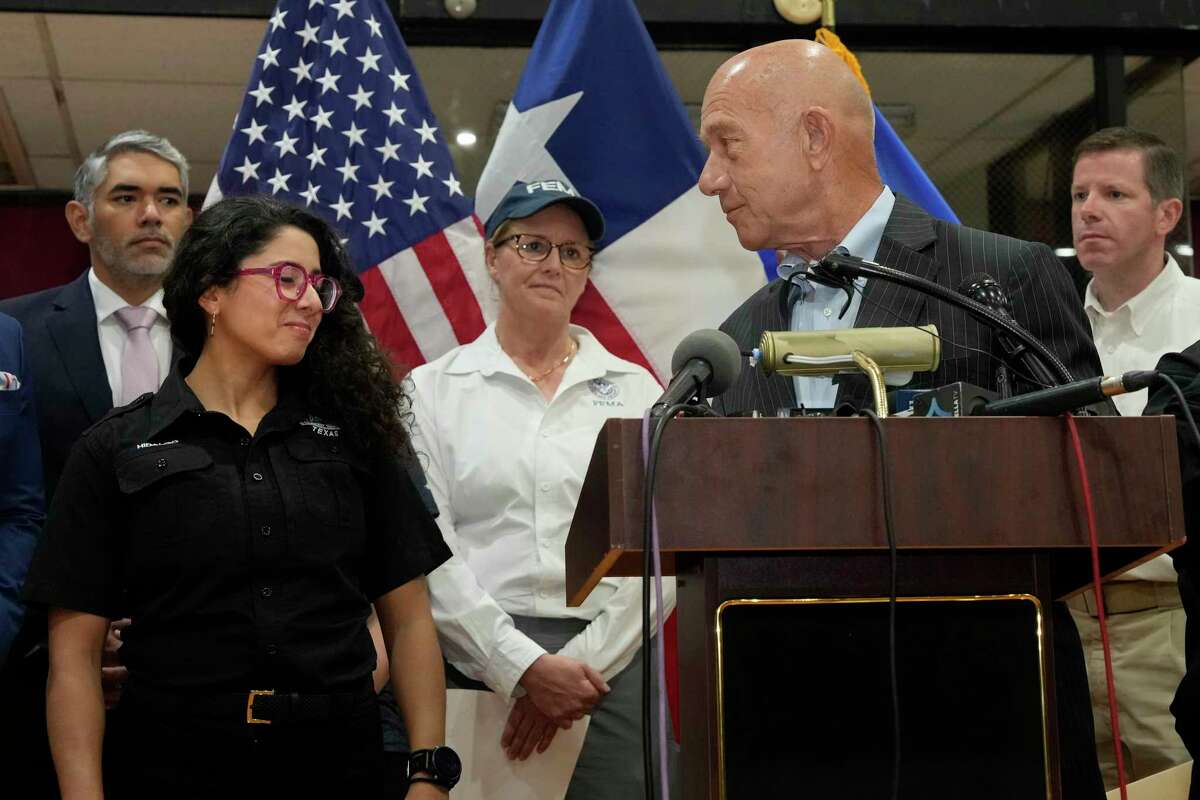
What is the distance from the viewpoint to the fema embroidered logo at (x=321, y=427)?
2.38 metres

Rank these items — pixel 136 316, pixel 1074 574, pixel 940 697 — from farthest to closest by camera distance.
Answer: pixel 136 316
pixel 1074 574
pixel 940 697

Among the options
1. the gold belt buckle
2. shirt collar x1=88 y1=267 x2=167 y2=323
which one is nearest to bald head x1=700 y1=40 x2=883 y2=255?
the gold belt buckle

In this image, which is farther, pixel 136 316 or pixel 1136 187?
pixel 1136 187

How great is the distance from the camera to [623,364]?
10.6 ft

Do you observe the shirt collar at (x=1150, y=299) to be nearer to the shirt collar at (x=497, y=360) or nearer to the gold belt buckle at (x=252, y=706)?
the shirt collar at (x=497, y=360)

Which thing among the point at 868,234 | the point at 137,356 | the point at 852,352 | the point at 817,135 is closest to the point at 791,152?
the point at 817,135

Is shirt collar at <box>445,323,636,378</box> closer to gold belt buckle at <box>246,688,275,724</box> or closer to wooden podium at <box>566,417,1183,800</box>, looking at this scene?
gold belt buckle at <box>246,688,275,724</box>

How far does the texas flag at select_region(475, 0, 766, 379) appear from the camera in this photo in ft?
12.1

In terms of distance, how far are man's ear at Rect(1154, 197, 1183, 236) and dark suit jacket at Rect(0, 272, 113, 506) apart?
2625 millimetres

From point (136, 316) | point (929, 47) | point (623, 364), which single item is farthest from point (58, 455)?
point (929, 47)

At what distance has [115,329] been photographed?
124 inches

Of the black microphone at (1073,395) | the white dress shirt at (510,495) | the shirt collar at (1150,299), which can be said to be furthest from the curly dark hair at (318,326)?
the shirt collar at (1150,299)

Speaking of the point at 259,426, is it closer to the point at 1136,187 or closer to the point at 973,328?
the point at 973,328

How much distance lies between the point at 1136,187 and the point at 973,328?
6.38 ft
